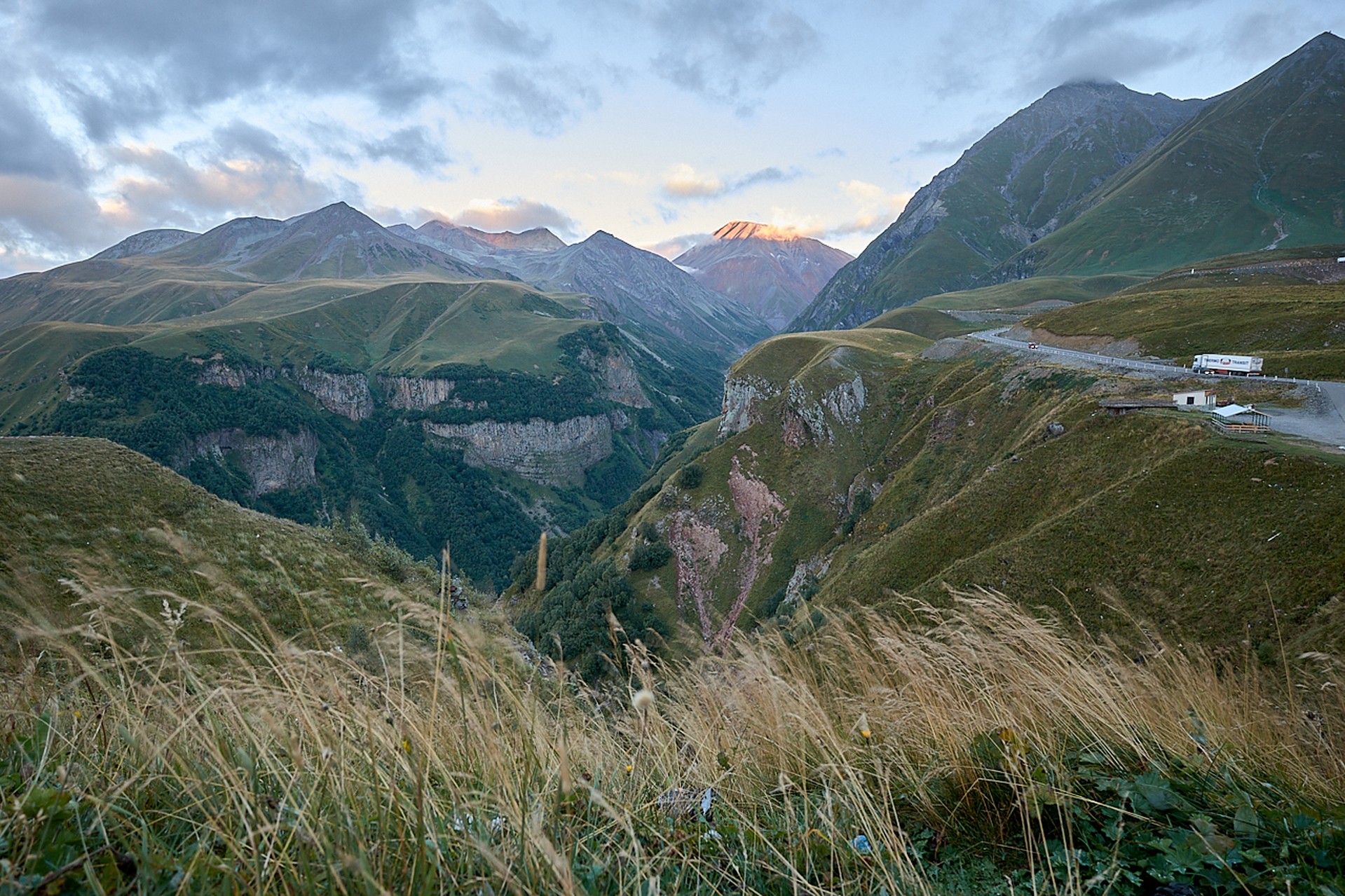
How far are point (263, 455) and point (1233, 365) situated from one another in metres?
195

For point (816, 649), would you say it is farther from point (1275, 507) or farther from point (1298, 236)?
point (1298, 236)

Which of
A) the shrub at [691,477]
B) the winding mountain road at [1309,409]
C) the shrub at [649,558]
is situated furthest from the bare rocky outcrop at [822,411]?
the winding mountain road at [1309,409]

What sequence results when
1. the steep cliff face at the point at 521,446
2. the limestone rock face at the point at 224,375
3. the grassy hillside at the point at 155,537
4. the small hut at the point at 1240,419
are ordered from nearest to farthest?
1. the grassy hillside at the point at 155,537
2. the small hut at the point at 1240,419
3. the limestone rock face at the point at 224,375
4. the steep cliff face at the point at 521,446

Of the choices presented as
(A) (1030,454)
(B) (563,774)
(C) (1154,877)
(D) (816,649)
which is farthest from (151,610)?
(A) (1030,454)

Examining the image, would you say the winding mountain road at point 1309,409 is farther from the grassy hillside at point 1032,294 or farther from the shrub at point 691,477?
the grassy hillside at point 1032,294

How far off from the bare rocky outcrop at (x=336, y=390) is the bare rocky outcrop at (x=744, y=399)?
160 metres

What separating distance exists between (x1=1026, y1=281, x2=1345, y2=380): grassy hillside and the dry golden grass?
44.5 m

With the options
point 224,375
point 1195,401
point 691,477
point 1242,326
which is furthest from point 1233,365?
point 224,375

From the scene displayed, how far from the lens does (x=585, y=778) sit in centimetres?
317

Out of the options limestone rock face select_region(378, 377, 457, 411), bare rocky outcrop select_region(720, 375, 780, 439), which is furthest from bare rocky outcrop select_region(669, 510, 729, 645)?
limestone rock face select_region(378, 377, 457, 411)

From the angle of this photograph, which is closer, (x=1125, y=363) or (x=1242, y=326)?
(x=1125, y=363)

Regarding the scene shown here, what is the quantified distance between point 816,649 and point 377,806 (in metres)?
4.46

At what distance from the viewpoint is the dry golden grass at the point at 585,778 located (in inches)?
76.9

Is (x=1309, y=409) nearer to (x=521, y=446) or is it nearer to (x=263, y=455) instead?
(x=521, y=446)
